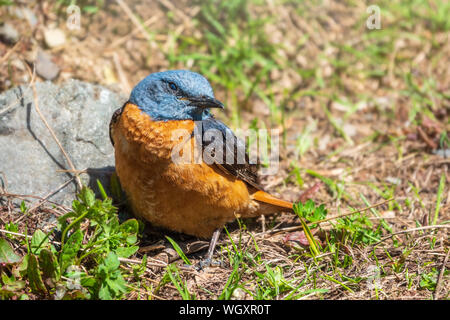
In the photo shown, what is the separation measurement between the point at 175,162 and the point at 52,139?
4.45ft

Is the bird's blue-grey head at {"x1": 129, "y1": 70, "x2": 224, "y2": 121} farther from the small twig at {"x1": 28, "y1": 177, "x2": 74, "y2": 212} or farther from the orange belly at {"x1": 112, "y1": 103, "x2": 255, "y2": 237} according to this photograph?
the small twig at {"x1": 28, "y1": 177, "x2": 74, "y2": 212}

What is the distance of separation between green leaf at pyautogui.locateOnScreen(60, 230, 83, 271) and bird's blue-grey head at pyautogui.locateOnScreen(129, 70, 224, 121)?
105 cm

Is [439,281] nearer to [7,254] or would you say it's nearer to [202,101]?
[202,101]

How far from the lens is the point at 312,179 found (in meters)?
5.10

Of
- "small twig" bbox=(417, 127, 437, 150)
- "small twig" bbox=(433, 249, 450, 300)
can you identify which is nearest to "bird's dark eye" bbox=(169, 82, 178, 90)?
"small twig" bbox=(433, 249, 450, 300)

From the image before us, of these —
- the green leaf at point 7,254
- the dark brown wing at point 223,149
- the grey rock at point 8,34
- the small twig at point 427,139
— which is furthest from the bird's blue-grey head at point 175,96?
the small twig at point 427,139

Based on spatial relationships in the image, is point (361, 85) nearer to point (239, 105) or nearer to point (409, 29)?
point (409, 29)

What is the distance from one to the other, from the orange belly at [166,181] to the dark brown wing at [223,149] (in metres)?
0.06

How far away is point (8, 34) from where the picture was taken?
5.30m

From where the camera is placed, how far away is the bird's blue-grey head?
12.3 feet

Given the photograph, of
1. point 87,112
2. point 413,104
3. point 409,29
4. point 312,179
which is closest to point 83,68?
point 87,112

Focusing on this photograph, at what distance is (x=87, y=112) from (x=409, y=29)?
4812mm

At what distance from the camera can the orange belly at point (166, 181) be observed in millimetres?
3635

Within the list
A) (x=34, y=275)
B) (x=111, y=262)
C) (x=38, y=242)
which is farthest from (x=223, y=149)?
(x=34, y=275)
